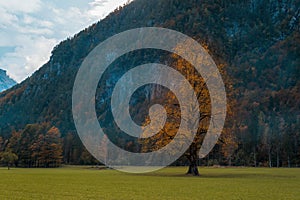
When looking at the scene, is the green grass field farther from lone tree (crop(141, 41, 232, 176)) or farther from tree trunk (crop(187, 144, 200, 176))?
tree trunk (crop(187, 144, 200, 176))

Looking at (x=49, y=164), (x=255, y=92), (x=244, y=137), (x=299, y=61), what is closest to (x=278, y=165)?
(x=244, y=137)

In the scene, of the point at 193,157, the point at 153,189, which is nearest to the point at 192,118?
the point at 193,157

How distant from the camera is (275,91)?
171 meters

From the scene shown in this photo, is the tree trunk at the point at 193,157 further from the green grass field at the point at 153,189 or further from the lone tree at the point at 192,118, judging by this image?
the green grass field at the point at 153,189

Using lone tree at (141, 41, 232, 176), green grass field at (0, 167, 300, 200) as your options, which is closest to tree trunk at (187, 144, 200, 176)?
lone tree at (141, 41, 232, 176)

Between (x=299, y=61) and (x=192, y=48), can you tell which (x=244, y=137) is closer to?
(x=192, y=48)

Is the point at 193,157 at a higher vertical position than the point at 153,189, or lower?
higher

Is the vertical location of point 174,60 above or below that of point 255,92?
below

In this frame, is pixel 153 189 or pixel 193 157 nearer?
pixel 153 189

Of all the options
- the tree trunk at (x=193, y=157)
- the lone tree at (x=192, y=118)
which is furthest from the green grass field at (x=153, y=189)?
the tree trunk at (x=193, y=157)

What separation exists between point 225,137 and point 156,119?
7428 mm

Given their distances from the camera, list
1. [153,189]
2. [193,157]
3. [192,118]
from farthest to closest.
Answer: [193,157] < [192,118] < [153,189]

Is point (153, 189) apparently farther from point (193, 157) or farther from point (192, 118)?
point (193, 157)

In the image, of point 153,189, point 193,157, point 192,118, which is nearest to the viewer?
point 153,189
